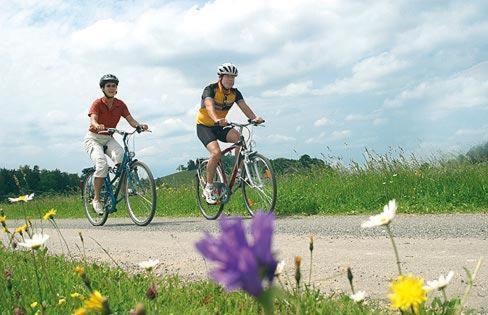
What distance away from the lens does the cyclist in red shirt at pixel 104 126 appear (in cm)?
996

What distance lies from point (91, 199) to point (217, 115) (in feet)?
11.3

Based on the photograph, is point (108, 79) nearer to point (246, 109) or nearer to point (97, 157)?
point (97, 157)

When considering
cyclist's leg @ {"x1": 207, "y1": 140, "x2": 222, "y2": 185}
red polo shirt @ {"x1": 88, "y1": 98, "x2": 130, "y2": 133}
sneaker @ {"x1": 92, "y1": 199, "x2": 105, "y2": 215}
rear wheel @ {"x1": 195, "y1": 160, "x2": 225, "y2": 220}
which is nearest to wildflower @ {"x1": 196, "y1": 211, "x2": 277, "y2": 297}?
cyclist's leg @ {"x1": 207, "y1": 140, "x2": 222, "y2": 185}

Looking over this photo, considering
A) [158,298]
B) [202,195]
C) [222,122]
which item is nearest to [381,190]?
[222,122]

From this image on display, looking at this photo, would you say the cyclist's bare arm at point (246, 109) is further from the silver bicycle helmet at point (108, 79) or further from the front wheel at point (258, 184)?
the silver bicycle helmet at point (108, 79)

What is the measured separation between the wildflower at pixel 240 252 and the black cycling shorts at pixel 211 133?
8834 mm

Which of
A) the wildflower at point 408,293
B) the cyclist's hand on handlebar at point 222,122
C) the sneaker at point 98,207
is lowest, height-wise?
the wildflower at point 408,293

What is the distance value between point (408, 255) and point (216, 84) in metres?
5.34

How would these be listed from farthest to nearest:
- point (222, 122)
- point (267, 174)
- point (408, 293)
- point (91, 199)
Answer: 1. point (91, 199)
2. point (267, 174)
3. point (222, 122)
4. point (408, 293)

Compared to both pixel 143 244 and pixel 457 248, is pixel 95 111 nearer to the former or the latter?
pixel 143 244

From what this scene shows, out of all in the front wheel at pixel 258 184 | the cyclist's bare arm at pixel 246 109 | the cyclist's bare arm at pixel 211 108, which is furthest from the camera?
the cyclist's bare arm at pixel 246 109

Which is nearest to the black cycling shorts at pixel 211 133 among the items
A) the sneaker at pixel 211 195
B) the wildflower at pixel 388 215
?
the sneaker at pixel 211 195

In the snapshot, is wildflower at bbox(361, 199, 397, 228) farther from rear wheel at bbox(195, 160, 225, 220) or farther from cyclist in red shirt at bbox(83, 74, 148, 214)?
cyclist in red shirt at bbox(83, 74, 148, 214)

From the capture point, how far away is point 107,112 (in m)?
10.1
